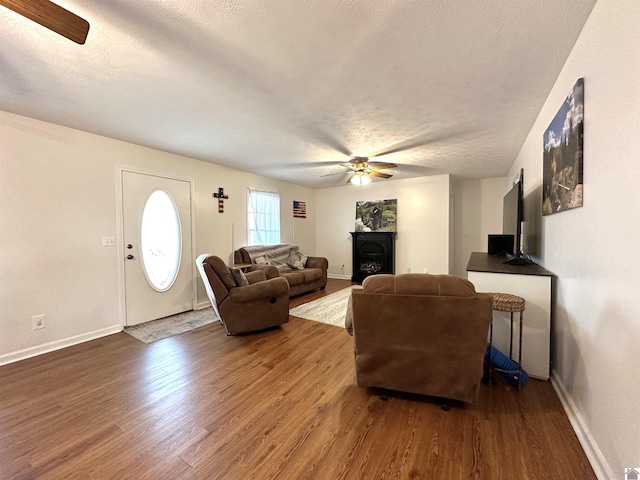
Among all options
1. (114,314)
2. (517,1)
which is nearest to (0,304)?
(114,314)

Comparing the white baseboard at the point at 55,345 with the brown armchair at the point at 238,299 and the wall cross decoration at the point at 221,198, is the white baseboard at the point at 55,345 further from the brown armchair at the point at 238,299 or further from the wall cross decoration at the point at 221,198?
the wall cross decoration at the point at 221,198

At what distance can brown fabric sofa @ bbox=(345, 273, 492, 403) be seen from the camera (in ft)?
5.32

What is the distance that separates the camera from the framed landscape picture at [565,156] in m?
1.55

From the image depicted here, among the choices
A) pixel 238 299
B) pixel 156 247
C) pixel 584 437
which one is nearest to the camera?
pixel 584 437

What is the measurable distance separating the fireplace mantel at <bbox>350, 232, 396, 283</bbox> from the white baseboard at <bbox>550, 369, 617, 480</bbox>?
4105 millimetres

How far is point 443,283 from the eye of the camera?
1.65m

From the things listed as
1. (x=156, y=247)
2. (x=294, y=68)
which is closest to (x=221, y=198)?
(x=156, y=247)

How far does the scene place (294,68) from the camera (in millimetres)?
1896

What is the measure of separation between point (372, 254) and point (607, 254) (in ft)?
16.2

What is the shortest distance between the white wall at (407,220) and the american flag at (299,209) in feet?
2.06

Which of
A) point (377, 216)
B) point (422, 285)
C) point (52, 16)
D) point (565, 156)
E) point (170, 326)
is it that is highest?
point (52, 16)

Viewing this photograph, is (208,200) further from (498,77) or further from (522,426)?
(522,426)

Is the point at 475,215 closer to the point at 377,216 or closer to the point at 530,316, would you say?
the point at 377,216

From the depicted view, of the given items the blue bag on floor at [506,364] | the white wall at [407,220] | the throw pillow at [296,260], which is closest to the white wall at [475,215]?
the white wall at [407,220]
